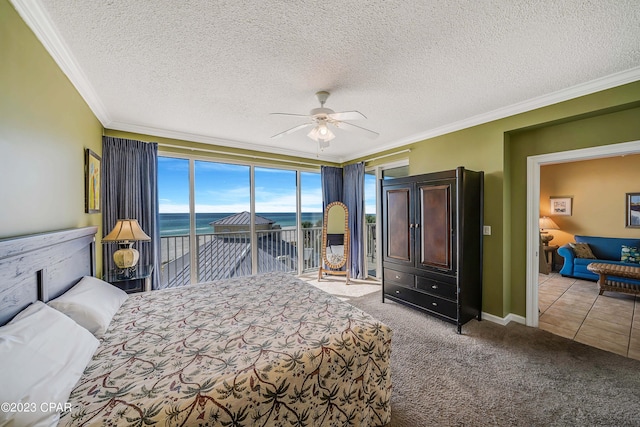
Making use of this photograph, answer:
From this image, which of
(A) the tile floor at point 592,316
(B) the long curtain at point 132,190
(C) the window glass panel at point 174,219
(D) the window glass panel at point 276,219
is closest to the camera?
(A) the tile floor at point 592,316

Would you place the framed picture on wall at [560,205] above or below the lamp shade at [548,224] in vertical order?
above

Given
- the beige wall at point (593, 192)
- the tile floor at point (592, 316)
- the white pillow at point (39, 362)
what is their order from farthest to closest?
the beige wall at point (593, 192) → the tile floor at point (592, 316) → the white pillow at point (39, 362)

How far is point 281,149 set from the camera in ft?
14.6

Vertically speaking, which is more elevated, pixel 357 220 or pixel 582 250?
pixel 357 220

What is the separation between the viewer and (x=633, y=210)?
421 centimetres

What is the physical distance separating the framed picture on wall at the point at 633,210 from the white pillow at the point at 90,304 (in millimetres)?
7404

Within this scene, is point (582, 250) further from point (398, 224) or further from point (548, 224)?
point (398, 224)

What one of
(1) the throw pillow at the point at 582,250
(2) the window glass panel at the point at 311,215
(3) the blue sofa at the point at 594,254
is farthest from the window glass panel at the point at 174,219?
(1) the throw pillow at the point at 582,250

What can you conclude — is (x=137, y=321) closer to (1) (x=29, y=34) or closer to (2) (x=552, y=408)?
(1) (x=29, y=34)

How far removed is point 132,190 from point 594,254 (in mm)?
7719

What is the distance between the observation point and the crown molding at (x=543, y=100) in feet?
6.74

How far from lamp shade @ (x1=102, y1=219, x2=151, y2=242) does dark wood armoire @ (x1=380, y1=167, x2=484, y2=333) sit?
317 centimetres

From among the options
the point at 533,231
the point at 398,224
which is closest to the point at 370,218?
the point at 398,224

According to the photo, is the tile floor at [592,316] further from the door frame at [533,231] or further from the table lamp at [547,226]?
the table lamp at [547,226]
